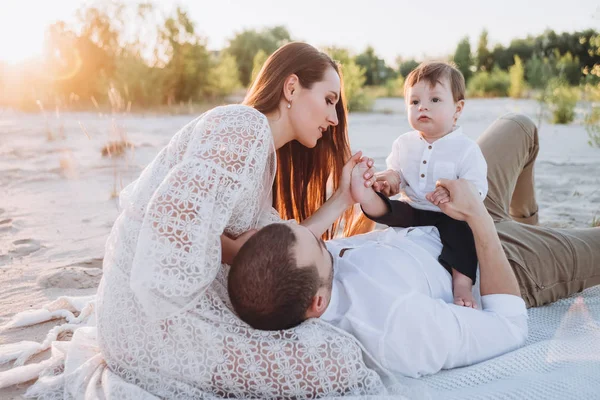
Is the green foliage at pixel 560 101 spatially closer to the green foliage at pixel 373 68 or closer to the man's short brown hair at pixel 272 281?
the man's short brown hair at pixel 272 281

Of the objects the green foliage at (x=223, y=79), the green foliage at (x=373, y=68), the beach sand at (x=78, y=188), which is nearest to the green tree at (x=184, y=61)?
the green foliage at (x=223, y=79)

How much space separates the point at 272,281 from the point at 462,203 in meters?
1.18

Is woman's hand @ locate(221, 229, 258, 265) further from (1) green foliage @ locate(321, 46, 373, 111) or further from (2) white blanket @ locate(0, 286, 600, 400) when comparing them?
(1) green foliage @ locate(321, 46, 373, 111)

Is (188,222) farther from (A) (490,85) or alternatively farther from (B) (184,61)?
(A) (490,85)

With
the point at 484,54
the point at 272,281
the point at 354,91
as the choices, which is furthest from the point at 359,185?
the point at 484,54

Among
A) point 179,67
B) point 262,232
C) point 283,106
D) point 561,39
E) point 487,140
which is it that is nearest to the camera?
point 262,232

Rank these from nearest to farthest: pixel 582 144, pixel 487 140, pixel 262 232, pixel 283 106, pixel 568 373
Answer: pixel 262 232 → pixel 568 373 → pixel 283 106 → pixel 487 140 → pixel 582 144

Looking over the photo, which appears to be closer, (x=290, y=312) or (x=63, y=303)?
(x=290, y=312)

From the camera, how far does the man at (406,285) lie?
2.12m

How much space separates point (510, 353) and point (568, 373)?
26 cm

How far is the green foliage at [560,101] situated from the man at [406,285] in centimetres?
914

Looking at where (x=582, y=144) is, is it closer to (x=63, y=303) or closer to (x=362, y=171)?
(x=362, y=171)

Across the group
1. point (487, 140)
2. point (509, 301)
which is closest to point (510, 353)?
point (509, 301)

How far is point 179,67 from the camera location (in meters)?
16.9
